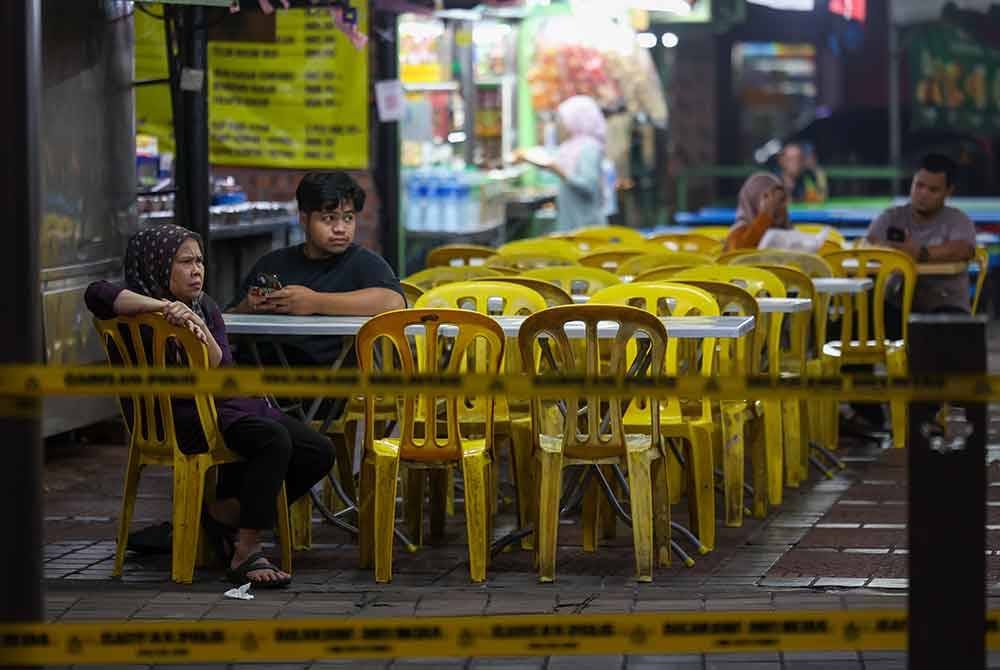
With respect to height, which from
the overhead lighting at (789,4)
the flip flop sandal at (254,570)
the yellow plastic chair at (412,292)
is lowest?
the flip flop sandal at (254,570)

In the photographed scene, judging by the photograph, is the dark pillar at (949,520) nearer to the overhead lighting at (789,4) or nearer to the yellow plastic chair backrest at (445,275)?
the yellow plastic chair backrest at (445,275)

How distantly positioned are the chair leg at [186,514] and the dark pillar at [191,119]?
323 cm

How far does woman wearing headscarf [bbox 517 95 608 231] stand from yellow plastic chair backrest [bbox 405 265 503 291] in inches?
291

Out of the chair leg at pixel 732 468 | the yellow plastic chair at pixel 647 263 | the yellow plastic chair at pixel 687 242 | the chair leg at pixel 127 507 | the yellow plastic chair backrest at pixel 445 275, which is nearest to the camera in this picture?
the chair leg at pixel 127 507

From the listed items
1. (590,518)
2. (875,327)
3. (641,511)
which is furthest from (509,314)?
(875,327)

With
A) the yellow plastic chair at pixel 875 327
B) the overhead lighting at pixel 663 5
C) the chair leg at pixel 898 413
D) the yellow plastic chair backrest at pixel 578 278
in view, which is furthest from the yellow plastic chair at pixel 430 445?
the overhead lighting at pixel 663 5

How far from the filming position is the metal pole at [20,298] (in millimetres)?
4832

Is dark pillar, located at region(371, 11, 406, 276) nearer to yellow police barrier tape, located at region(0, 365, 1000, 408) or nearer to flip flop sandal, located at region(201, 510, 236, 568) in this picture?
flip flop sandal, located at region(201, 510, 236, 568)

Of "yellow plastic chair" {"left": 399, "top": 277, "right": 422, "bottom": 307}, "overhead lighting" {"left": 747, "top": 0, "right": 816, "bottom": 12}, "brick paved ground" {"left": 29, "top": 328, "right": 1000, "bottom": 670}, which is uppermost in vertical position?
"overhead lighting" {"left": 747, "top": 0, "right": 816, "bottom": 12}

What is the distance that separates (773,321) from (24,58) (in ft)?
17.7

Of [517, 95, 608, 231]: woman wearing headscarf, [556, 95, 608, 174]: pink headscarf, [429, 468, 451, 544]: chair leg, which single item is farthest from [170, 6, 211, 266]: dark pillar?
[556, 95, 608, 174]: pink headscarf

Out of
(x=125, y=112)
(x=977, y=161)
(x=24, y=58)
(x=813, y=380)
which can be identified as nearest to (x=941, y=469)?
(x=813, y=380)

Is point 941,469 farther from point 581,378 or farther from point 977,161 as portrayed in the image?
point 977,161

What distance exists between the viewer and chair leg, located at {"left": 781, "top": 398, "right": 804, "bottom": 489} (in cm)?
1002
